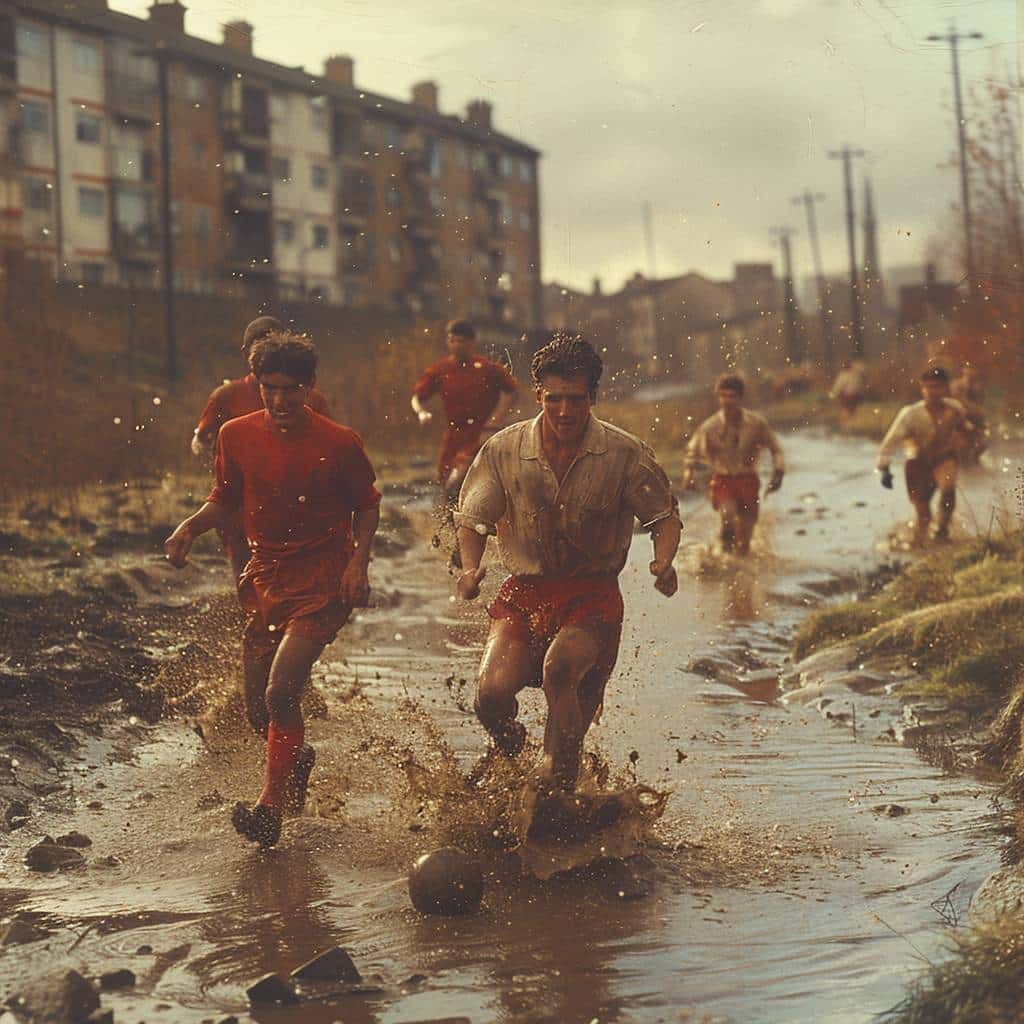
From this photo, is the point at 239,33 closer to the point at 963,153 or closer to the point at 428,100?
the point at 963,153

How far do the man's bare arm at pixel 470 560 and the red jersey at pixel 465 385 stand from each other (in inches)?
313

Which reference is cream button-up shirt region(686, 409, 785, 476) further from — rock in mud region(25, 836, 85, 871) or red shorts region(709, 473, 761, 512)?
rock in mud region(25, 836, 85, 871)

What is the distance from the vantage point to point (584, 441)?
6.77m

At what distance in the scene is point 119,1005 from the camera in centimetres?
518

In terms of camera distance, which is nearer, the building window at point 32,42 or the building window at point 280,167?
the building window at point 32,42

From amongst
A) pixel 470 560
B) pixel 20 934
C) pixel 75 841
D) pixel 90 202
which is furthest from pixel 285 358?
pixel 90 202

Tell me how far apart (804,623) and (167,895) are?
7.02 meters

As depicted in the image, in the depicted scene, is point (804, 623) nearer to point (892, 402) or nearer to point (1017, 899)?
point (1017, 899)

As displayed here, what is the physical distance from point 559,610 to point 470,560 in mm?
371

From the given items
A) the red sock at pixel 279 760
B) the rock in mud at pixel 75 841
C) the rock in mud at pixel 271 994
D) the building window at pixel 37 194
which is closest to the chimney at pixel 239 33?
the red sock at pixel 279 760

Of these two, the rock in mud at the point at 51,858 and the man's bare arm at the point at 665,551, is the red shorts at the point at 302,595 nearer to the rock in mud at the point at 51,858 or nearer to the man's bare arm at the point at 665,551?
the rock in mud at the point at 51,858

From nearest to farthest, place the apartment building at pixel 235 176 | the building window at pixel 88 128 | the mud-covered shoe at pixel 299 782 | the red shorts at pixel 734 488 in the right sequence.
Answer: the mud-covered shoe at pixel 299 782 → the red shorts at pixel 734 488 → the apartment building at pixel 235 176 → the building window at pixel 88 128

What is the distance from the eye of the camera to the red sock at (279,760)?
7048 millimetres

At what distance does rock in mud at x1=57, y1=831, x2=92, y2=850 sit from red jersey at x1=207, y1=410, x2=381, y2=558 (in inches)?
49.3
